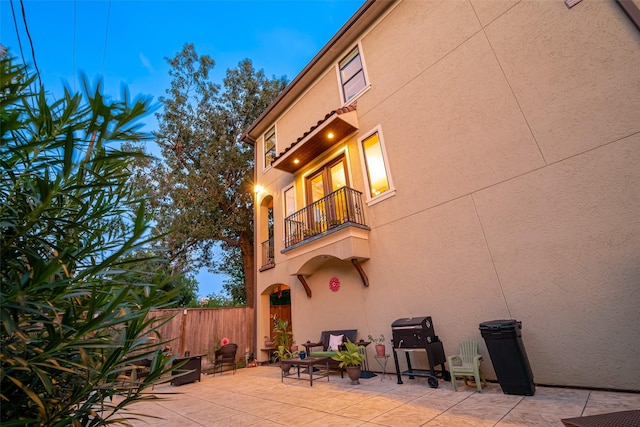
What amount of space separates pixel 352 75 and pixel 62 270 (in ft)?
28.5

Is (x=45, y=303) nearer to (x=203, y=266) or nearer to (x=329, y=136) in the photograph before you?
(x=329, y=136)

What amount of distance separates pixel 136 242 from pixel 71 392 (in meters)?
0.91

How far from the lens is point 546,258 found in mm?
4285

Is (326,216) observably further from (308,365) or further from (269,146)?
(269,146)

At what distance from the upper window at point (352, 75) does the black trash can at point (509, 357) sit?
6.97 metres

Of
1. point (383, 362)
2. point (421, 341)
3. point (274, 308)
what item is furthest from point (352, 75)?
point (274, 308)

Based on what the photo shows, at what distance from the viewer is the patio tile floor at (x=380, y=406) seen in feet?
10.1

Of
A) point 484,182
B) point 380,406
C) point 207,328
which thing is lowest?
point 380,406

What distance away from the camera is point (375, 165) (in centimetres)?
732

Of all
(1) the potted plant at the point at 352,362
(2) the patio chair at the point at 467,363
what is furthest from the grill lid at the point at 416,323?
(1) the potted plant at the point at 352,362

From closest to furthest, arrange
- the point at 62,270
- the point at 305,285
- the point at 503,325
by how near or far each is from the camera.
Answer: the point at 62,270
the point at 503,325
the point at 305,285

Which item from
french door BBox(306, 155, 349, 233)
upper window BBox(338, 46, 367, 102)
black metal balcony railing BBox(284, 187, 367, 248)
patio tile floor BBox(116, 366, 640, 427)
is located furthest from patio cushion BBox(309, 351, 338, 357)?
upper window BBox(338, 46, 367, 102)

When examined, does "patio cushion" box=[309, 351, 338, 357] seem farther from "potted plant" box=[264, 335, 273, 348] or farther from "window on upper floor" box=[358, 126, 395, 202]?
"window on upper floor" box=[358, 126, 395, 202]

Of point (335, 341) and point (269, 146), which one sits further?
point (269, 146)
